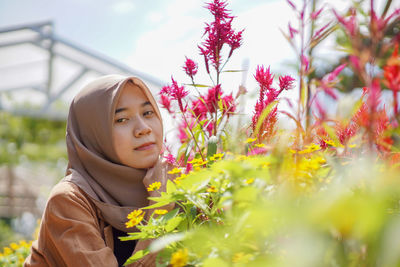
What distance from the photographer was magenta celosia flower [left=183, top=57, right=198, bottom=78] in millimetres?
1117

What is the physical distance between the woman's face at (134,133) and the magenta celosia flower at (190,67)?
39 cm

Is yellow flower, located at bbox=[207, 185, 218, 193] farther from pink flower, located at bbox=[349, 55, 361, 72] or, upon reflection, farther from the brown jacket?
the brown jacket

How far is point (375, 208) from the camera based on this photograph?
0.41 meters

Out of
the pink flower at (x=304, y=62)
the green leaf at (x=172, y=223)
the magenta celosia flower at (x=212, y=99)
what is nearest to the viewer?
the pink flower at (x=304, y=62)

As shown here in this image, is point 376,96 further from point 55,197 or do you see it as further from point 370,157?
point 55,197

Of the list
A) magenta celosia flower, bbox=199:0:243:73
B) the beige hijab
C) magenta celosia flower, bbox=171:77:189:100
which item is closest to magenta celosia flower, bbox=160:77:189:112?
magenta celosia flower, bbox=171:77:189:100

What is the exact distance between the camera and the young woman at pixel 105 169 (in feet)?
4.09

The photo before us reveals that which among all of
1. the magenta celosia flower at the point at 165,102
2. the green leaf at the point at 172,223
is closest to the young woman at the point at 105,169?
the magenta celosia flower at the point at 165,102

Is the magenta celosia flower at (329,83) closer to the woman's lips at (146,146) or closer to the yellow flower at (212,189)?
the yellow flower at (212,189)

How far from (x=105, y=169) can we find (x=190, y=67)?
587 millimetres

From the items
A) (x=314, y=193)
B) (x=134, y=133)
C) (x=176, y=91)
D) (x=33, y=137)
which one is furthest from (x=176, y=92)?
(x=33, y=137)

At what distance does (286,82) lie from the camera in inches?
42.6

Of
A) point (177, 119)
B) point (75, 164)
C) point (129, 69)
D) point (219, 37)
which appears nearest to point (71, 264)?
point (75, 164)

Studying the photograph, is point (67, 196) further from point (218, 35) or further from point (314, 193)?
point (314, 193)
